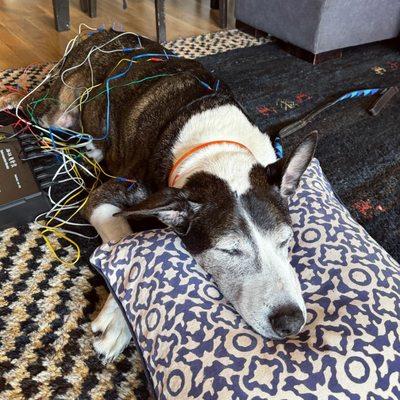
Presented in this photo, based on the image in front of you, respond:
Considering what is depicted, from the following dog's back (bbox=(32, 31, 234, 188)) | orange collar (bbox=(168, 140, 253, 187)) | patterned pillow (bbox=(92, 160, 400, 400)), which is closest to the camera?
patterned pillow (bbox=(92, 160, 400, 400))

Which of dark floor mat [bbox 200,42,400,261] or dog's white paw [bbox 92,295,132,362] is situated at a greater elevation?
dog's white paw [bbox 92,295,132,362]

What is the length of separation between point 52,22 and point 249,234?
3.68 metres

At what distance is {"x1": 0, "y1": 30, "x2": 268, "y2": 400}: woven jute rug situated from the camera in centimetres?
127

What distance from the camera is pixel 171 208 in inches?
47.9

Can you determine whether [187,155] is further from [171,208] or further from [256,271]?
[256,271]

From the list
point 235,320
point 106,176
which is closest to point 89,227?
point 106,176

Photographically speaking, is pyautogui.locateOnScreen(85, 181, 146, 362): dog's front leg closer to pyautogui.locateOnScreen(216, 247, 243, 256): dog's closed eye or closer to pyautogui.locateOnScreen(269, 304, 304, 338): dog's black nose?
pyautogui.locateOnScreen(216, 247, 243, 256): dog's closed eye

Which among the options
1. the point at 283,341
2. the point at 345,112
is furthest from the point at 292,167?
the point at 345,112

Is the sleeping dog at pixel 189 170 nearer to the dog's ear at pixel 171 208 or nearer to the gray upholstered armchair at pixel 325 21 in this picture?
Result: the dog's ear at pixel 171 208

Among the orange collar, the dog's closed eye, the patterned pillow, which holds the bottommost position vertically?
the patterned pillow

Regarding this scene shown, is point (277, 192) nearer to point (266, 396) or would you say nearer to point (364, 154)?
point (266, 396)

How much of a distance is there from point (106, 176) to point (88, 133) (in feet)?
0.90

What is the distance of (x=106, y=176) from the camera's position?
6.96ft

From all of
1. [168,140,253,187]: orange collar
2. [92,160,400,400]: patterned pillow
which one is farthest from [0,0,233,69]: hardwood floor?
[92,160,400,400]: patterned pillow
